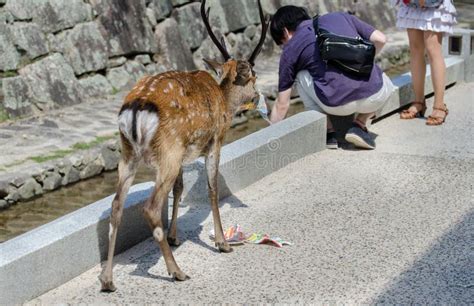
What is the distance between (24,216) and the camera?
7461 mm

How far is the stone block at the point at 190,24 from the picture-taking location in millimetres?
12164

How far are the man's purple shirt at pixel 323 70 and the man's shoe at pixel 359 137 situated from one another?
0.93 ft

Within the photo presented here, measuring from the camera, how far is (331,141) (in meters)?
7.33

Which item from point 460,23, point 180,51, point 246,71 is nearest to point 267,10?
point 180,51

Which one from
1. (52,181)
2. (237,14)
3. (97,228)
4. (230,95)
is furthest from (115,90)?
(97,228)

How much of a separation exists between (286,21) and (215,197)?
240 centimetres

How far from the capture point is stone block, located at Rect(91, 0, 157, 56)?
11.0 meters

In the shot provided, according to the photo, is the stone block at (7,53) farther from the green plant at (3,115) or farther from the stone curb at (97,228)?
the stone curb at (97,228)

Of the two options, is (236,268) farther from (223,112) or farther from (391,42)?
(391,42)

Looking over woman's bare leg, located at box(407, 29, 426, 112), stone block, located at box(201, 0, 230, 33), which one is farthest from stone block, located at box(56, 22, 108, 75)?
woman's bare leg, located at box(407, 29, 426, 112)

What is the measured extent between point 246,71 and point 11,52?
16.5 feet

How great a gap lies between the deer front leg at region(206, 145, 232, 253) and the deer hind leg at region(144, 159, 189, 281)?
49 cm

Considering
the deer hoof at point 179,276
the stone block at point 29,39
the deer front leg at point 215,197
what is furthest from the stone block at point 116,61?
the deer hoof at point 179,276

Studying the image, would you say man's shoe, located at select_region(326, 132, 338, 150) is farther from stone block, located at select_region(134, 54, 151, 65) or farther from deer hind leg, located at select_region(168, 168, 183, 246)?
stone block, located at select_region(134, 54, 151, 65)
